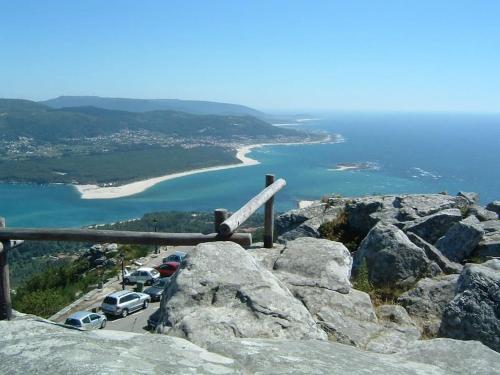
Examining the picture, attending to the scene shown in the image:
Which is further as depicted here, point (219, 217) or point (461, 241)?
point (461, 241)

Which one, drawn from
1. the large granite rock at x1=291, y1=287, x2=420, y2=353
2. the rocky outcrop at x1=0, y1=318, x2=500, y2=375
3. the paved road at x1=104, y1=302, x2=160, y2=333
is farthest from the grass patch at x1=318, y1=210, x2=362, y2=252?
the rocky outcrop at x1=0, y1=318, x2=500, y2=375

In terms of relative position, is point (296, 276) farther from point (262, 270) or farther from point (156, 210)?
point (156, 210)

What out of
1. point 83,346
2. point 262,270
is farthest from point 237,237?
point 83,346

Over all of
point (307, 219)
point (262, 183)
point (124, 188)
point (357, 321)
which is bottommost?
point (124, 188)

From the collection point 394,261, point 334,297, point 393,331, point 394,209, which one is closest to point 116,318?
point 394,209

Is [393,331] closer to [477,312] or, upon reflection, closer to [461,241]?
[477,312]

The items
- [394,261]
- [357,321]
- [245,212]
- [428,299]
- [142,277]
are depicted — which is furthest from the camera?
[142,277]
